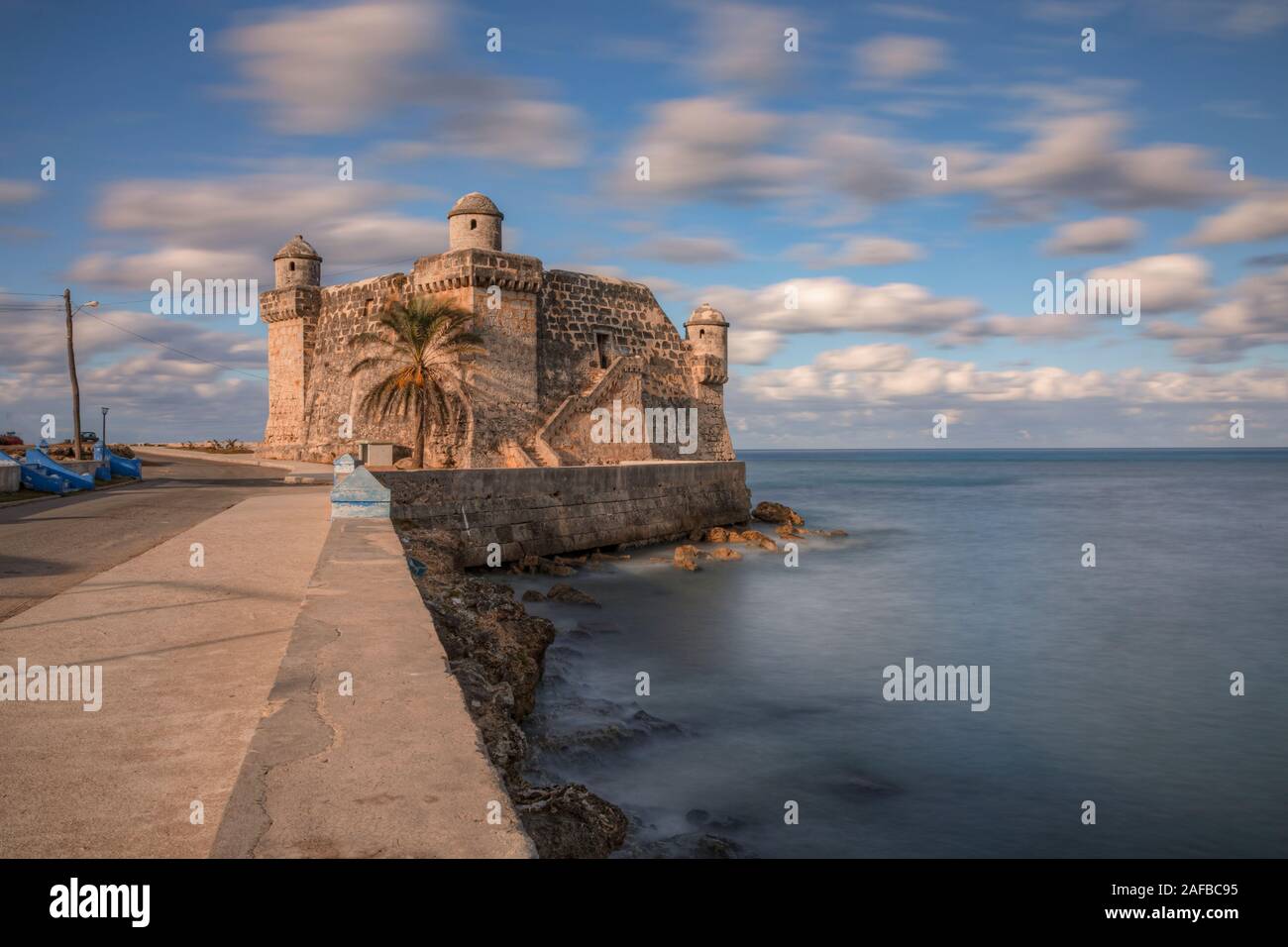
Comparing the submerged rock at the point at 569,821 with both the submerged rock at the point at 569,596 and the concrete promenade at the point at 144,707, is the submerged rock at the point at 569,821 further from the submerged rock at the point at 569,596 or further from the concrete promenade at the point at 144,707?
the submerged rock at the point at 569,596

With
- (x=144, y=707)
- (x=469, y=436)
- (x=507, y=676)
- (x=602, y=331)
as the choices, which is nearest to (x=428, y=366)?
(x=469, y=436)

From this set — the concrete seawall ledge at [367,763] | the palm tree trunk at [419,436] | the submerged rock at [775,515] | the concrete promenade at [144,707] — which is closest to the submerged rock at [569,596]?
the concrete promenade at [144,707]

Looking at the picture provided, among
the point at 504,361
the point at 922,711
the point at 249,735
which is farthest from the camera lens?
the point at 504,361

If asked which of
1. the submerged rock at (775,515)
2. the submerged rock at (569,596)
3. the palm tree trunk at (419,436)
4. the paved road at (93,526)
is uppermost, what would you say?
the palm tree trunk at (419,436)

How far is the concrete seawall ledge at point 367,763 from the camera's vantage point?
2430 millimetres

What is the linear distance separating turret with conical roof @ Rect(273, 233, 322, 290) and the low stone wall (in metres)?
14.5

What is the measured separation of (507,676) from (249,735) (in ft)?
10.4

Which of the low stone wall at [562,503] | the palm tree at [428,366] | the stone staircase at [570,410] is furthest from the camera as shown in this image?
the stone staircase at [570,410]

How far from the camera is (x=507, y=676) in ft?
22.5

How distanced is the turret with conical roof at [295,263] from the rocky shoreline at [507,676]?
18.1m

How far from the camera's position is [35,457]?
1702 cm

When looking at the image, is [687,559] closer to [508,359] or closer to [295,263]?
[508,359]
